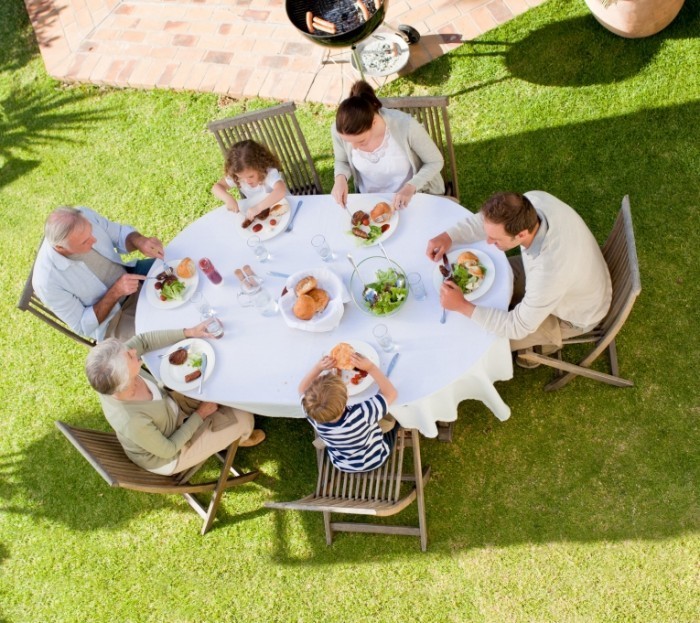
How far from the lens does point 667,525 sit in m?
3.79

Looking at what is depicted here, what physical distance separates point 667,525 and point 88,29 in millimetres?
7150

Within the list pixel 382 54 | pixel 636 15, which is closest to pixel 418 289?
pixel 382 54

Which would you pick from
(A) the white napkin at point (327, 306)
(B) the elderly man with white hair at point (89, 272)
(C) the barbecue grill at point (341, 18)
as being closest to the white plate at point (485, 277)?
(A) the white napkin at point (327, 306)

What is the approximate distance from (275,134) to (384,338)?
200 centimetres

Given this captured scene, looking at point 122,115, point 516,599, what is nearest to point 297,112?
point 122,115

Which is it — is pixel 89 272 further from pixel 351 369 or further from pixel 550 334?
pixel 550 334

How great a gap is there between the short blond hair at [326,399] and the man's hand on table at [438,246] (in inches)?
40.4

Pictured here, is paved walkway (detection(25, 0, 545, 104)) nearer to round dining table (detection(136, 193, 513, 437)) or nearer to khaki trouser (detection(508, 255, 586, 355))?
round dining table (detection(136, 193, 513, 437))

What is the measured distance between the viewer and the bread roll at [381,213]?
3873 millimetres

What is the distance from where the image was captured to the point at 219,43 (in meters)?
6.45

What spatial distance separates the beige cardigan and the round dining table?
128mm

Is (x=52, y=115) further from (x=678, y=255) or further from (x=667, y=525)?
(x=667, y=525)

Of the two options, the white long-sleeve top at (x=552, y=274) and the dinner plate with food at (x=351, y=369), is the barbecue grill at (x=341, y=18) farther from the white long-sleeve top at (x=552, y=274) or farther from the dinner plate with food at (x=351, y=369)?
the dinner plate with food at (x=351, y=369)

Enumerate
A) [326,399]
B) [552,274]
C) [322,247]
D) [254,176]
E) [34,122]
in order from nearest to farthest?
[326,399] → [552,274] → [322,247] → [254,176] → [34,122]
